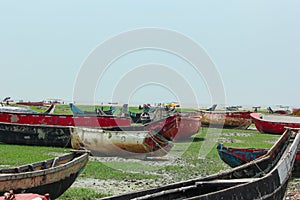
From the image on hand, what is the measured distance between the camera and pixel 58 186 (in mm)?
9102

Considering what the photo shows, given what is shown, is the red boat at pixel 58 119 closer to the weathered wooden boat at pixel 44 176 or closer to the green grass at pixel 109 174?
the green grass at pixel 109 174

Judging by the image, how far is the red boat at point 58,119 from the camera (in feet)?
83.4

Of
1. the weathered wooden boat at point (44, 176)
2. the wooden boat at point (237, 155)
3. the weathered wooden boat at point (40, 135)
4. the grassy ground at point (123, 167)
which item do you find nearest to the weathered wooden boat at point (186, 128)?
the grassy ground at point (123, 167)

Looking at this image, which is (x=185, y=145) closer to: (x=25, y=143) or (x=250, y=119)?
(x=25, y=143)

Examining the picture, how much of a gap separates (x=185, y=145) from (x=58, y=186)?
13.7 metres

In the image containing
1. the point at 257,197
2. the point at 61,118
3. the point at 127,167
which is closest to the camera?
the point at 257,197

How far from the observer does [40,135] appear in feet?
65.1

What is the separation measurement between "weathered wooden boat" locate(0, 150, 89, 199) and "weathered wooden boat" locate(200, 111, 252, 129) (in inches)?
1056

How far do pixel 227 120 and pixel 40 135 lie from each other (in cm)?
2083

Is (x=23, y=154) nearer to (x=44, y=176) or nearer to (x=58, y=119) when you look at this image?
(x=44, y=176)

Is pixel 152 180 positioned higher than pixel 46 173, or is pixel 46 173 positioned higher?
pixel 46 173

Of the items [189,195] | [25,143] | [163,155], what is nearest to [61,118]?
[25,143]

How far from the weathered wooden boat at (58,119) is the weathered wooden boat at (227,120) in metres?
10.6

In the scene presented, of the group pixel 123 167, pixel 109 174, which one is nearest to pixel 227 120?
pixel 123 167
